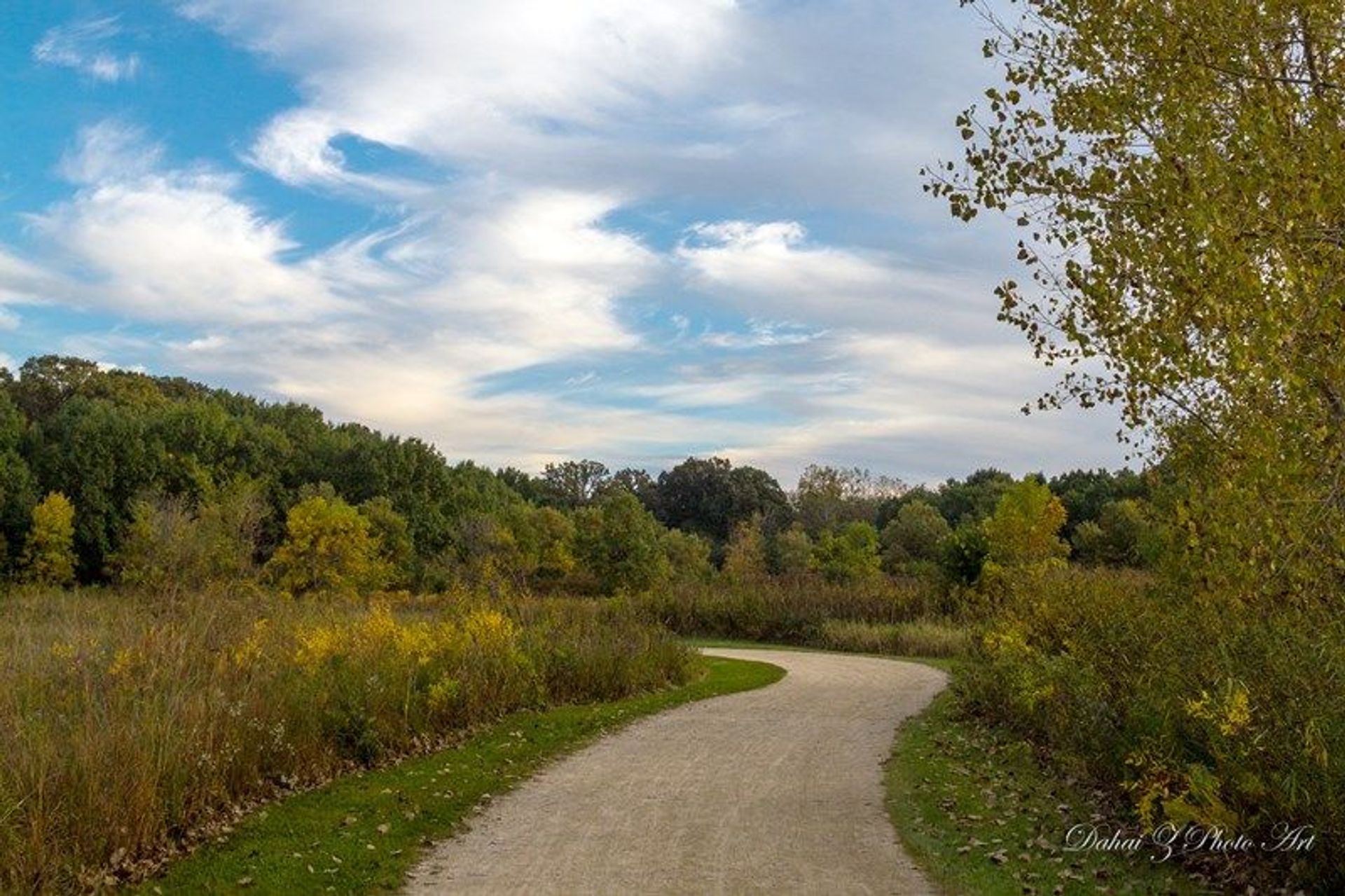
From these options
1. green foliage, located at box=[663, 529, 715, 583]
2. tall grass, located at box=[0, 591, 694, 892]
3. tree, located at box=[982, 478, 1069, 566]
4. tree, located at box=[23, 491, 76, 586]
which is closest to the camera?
tall grass, located at box=[0, 591, 694, 892]

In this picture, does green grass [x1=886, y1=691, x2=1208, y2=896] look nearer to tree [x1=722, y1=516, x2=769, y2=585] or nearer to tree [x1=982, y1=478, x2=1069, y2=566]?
tree [x1=982, y1=478, x2=1069, y2=566]

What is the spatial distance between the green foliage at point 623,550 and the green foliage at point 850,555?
280 inches

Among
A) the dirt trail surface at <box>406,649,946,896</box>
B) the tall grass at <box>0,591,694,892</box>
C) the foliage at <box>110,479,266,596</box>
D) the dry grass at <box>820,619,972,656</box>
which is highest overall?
the foliage at <box>110,479,266,596</box>

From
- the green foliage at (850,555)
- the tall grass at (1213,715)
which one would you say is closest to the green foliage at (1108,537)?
the green foliage at (850,555)

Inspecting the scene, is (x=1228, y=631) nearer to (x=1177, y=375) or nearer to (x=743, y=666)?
(x=1177, y=375)

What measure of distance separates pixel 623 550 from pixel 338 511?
11.9 meters

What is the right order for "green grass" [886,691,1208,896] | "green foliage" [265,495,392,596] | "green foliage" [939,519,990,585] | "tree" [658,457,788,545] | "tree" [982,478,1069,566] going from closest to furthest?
"green grass" [886,691,1208,896], "tree" [982,478,1069,566], "green foliage" [939,519,990,585], "green foliage" [265,495,392,596], "tree" [658,457,788,545]

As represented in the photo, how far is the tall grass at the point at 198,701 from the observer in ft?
24.0

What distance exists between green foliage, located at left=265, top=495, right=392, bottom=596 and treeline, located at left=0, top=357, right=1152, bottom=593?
9 cm

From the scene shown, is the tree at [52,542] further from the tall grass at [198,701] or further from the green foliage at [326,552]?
the tall grass at [198,701]

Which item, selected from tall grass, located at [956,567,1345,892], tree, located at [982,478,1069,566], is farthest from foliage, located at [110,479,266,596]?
tree, located at [982,478,1069,566]

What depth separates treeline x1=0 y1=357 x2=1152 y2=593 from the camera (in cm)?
4222

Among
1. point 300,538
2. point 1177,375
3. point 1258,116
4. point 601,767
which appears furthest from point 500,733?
point 300,538

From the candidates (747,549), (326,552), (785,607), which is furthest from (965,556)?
(747,549)
